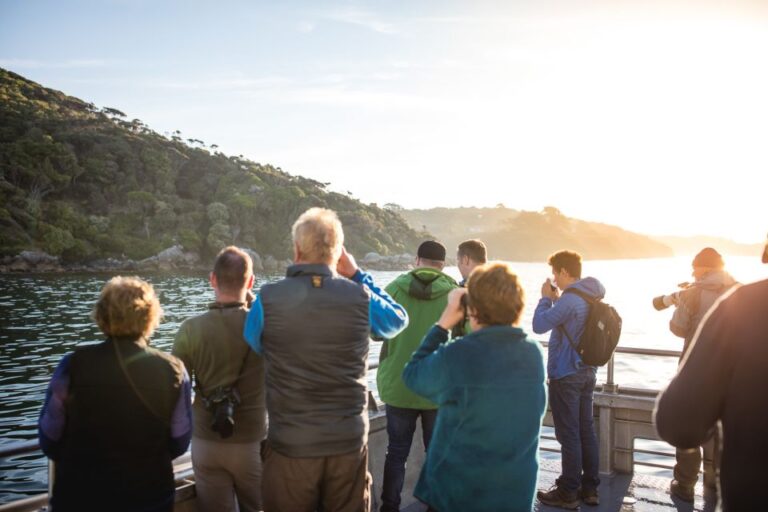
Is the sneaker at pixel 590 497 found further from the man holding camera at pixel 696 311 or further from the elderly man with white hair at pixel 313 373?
the elderly man with white hair at pixel 313 373

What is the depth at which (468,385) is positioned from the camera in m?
2.19

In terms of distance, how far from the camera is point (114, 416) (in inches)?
87.4

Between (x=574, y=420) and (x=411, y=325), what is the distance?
169 centimetres

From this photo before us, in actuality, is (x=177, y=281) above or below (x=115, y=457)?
below

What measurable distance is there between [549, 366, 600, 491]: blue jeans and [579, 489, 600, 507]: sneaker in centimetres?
8

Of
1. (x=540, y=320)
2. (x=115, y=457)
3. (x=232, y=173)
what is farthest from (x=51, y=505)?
(x=232, y=173)

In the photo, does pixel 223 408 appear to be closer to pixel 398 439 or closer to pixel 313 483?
pixel 313 483

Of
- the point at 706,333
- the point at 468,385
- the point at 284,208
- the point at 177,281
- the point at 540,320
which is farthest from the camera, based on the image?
the point at 284,208

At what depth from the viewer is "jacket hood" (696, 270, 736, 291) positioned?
4.54 meters

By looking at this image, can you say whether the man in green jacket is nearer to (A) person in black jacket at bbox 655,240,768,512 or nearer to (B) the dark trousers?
(A) person in black jacket at bbox 655,240,768,512

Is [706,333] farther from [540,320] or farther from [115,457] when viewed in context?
[540,320]

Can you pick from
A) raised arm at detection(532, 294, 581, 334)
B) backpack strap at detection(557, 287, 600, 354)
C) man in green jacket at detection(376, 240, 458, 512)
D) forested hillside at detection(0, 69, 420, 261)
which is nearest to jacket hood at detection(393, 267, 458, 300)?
man in green jacket at detection(376, 240, 458, 512)

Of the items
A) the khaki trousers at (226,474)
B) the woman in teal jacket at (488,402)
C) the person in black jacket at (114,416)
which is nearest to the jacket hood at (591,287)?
the woman in teal jacket at (488,402)

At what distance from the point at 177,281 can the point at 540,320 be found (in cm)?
6728
